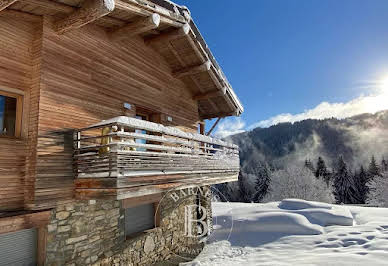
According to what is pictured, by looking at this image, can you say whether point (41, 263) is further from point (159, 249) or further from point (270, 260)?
point (270, 260)

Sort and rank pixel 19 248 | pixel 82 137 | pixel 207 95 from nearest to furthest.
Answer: pixel 19 248, pixel 82 137, pixel 207 95

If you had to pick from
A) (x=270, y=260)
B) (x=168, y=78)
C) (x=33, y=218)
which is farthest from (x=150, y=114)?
(x=270, y=260)

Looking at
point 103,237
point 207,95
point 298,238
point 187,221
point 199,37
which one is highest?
point 199,37

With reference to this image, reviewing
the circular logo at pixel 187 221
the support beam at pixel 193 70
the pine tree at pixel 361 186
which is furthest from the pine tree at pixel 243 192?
the support beam at pixel 193 70

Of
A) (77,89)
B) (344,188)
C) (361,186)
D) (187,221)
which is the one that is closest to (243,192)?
(344,188)

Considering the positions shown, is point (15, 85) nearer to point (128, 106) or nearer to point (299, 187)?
point (128, 106)

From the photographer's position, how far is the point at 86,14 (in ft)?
20.0

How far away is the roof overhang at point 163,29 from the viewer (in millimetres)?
6066

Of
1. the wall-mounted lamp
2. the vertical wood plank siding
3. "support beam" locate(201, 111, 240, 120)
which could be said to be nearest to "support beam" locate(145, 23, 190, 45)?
the wall-mounted lamp

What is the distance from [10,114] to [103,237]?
405 centimetres

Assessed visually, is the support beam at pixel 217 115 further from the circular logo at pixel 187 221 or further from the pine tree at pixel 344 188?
the pine tree at pixel 344 188

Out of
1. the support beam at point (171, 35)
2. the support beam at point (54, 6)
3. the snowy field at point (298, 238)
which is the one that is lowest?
the snowy field at point (298, 238)

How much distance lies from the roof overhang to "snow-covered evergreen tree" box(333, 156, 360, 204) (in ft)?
153

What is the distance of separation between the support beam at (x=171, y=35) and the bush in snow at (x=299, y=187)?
126 ft
